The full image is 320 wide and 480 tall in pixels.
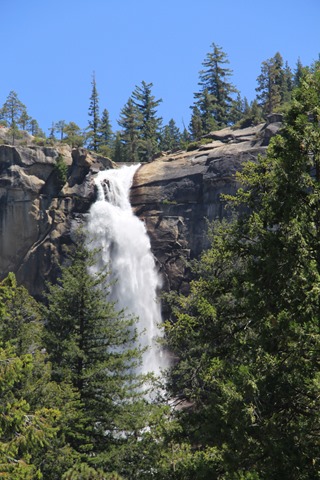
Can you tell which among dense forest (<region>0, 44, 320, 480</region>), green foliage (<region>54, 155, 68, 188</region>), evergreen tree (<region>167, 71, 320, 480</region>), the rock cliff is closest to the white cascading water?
the rock cliff

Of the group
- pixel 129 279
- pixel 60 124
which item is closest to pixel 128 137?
pixel 60 124

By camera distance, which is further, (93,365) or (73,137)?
(73,137)

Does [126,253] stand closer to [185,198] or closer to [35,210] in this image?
[185,198]

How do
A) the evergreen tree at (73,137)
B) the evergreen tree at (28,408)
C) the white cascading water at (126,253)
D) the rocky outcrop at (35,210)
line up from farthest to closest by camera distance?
the evergreen tree at (73,137), the rocky outcrop at (35,210), the white cascading water at (126,253), the evergreen tree at (28,408)

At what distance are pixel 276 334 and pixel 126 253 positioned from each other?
3539 cm

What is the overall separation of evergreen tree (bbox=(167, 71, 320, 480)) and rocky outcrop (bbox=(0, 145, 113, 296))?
107ft

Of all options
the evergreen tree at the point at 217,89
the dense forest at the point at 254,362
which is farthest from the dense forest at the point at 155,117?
the dense forest at the point at 254,362

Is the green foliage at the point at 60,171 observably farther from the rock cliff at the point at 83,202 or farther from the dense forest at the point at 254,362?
the dense forest at the point at 254,362

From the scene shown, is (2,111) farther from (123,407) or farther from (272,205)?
(272,205)

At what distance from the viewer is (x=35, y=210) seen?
1694 inches

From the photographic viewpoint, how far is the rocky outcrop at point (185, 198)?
43188 millimetres

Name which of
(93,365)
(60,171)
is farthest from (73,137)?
(93,365)

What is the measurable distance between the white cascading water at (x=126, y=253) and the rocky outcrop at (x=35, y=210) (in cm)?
165

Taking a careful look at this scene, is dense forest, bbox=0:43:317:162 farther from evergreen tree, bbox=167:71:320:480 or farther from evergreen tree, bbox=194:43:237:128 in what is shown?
evergreen tree, bbox=167:71:320:480
